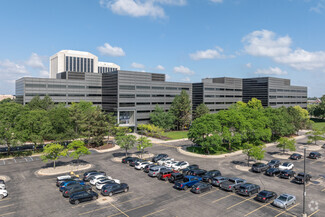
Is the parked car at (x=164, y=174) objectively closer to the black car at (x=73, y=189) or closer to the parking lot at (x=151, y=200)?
the parking lot at (x=151, y=200)

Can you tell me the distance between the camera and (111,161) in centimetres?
5312

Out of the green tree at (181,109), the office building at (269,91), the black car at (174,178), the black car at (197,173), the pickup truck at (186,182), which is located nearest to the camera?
the pickup truck at (186,182)

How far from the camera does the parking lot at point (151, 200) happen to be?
2828 centimetres

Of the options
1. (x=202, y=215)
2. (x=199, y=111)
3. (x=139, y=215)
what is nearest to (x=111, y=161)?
(x=139, y=215)

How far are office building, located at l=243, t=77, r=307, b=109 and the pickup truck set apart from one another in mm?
111846

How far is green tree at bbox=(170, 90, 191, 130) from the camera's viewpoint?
103188 mm

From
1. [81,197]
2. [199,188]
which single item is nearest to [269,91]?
[199,188]

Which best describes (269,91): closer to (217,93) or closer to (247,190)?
(217,93)

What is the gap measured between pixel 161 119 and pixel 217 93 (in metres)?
44.4

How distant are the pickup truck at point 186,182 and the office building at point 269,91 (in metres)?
112

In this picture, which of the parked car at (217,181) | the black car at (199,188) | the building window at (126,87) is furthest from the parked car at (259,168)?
the building window at (126,87)

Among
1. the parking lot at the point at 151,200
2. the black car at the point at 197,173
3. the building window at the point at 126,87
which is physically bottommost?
the parking lot at the point at 151,200

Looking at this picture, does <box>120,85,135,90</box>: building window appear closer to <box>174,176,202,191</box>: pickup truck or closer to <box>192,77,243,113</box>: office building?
<box>192,77,243,113</box>: office building

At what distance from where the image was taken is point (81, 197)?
1212 inches
